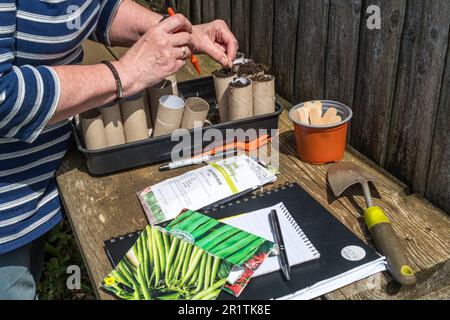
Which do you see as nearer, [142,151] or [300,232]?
[300,232]

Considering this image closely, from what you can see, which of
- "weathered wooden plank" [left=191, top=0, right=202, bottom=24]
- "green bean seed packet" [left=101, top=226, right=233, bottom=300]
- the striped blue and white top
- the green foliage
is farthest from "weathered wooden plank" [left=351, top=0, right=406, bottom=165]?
the green foliage

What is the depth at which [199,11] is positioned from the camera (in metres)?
2.85

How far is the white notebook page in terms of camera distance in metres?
1.21

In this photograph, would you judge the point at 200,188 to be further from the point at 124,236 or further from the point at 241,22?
the point at 241,22

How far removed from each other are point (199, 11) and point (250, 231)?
1.82 m

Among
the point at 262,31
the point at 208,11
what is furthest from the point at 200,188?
the point at 208,11

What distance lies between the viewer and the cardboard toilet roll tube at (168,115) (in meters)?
1.61

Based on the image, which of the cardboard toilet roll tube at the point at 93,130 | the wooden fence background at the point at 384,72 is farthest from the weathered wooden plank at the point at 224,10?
the cardboard toilet roll tube at the point at 93,130

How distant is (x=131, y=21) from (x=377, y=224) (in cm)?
107

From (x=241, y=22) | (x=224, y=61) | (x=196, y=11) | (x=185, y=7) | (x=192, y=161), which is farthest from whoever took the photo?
(x=185, y=7)

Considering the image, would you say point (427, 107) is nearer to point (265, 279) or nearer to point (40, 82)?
point (265, 279)

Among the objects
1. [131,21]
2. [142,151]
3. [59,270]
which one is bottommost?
[59,270]

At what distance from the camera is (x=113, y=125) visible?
5.19ft
